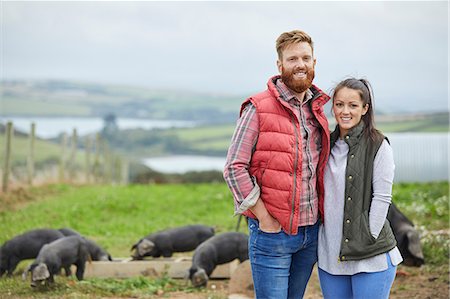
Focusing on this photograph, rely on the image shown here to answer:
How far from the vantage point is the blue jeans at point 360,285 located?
4574 millimetres

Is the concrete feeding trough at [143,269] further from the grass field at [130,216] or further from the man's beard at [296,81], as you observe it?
the man's beard at [296,81]

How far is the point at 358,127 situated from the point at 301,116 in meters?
0.37

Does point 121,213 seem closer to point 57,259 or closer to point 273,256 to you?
point 57,259

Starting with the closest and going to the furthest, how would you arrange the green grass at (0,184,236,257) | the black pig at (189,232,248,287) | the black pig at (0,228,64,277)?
the black pig at (189,232,248,287) < the black pig at (0,228,64,277) < the green grass at (0,184,236,257)

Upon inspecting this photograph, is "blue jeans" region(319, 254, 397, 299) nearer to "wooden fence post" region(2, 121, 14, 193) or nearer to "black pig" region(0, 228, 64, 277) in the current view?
"black pig" region(0, 228, 64, 277)

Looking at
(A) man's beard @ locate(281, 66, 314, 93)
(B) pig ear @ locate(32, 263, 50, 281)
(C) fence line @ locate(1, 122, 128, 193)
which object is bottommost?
(B) pig ear @ locate(32, 263, 50, 281)

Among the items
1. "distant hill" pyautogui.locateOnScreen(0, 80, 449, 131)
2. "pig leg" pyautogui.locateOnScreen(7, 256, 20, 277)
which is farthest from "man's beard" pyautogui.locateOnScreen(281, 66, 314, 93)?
"distant hill" pyautogui.locateOnScreen(0, 80, 449, 131)

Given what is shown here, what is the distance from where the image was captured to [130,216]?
48.1ft

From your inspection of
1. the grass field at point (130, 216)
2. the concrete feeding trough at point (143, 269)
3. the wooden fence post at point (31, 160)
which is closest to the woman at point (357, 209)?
the grass field at point (130, 216)

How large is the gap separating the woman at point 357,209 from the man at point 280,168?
105 millimetres

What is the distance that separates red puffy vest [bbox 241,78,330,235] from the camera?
4.56 metres

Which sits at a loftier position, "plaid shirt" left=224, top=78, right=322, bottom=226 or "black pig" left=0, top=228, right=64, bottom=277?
"plaid shirt" left=224, top=78, right=322, bottom=226

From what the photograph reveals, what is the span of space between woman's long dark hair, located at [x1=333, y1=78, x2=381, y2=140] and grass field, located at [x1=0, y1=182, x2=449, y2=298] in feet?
11.9

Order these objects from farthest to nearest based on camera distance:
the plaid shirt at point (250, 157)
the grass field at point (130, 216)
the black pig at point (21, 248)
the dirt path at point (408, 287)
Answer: the black pig at point (21, 248) → the grass field at point (130, 216) → the dirt path at point (408, 287) → the plaid shirt at point (250, 157)
